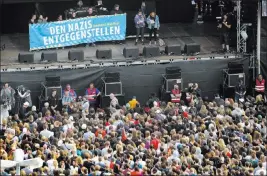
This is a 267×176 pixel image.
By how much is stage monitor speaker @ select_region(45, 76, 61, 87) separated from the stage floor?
40.9 inches

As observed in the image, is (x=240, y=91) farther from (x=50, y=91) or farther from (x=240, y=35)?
(x=50, y=91)

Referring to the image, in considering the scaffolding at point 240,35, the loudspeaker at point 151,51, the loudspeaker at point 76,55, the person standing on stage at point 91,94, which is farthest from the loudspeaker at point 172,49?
the person standing on stage at point 91,94

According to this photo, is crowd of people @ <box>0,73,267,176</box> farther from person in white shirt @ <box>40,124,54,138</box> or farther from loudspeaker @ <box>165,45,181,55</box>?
loudspeaker @ <box>165,45,181,55</box>

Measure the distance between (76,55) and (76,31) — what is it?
4.65 ft

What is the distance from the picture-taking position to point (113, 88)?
39.1 metres

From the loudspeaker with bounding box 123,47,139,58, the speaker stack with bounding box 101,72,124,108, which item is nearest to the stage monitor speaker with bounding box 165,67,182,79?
the loudspeaker with bounding box 123,47,139,58

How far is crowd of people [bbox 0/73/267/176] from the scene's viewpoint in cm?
2972

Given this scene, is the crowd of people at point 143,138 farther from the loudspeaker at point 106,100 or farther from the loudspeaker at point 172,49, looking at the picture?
the loudspeaker at point 172,49

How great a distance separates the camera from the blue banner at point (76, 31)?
4034 centimetres

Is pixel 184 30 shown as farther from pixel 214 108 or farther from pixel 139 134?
pixel 139 134

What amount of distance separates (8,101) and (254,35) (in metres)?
9.82

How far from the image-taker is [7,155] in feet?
103

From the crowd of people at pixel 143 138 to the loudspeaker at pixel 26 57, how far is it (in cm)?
219

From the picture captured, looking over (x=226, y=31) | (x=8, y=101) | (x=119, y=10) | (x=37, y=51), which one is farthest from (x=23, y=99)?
(x=226, y=31)
